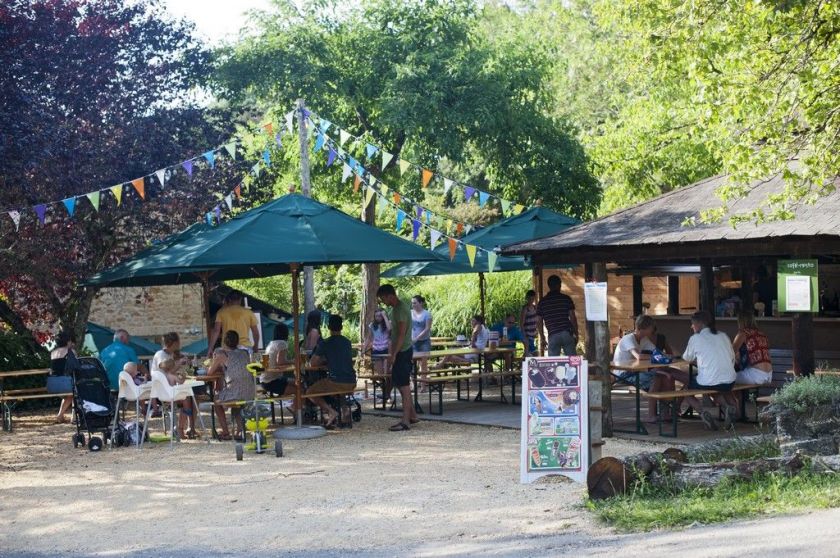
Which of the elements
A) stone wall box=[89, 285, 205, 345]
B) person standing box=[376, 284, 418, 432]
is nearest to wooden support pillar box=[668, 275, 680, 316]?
person standing box=[376, 284, 418, 432]

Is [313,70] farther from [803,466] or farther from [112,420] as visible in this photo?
[803,466]

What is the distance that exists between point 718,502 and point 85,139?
12.2 metres

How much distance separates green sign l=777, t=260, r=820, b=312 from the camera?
433 inches

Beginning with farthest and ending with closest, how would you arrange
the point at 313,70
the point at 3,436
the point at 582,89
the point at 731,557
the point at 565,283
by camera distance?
the point at 582,89, the point at 565,283, the point at 313,70, the point at 3,436, the point at 731,557

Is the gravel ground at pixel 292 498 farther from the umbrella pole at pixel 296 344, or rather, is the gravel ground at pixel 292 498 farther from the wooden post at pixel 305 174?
the wooden post at pixel 305 174

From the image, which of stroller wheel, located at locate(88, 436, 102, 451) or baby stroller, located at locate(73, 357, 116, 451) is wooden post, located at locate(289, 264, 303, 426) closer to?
baby stroller, located at locate(73, 357, 116, 451)

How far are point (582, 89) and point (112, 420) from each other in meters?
26.1

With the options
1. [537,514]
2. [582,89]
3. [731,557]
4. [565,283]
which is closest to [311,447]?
[537,514]

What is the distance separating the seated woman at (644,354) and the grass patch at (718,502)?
3913mm

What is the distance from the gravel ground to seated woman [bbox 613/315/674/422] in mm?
1415

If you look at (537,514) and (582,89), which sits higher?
(582,89)

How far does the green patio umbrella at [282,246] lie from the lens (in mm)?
12234

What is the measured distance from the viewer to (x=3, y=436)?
1478 centimetres

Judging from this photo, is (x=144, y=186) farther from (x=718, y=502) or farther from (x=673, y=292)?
(x=718, y=502)
